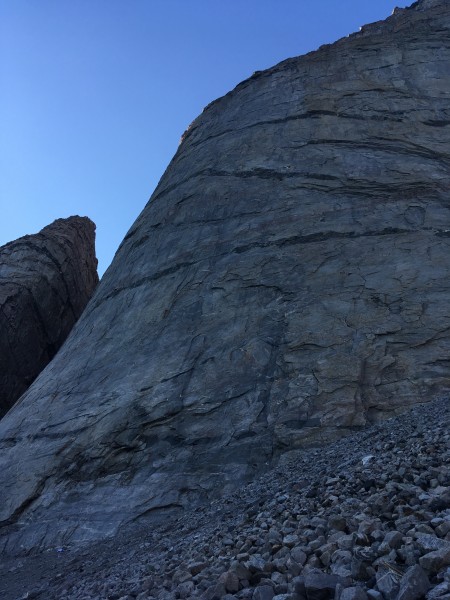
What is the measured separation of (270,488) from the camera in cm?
626

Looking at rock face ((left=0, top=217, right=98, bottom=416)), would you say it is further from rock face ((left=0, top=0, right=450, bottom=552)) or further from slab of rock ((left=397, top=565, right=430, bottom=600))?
slab of rock ((left=397, top=565, right=430, bottom=600))

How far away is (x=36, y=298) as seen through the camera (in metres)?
21.1

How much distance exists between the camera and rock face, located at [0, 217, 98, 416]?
1991 centimetres

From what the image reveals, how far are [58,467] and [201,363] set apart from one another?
2.81 meters

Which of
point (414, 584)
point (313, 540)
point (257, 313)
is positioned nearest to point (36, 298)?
point (257, 313)

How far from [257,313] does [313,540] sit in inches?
265

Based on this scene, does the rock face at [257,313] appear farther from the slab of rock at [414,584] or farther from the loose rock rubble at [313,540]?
the slab of rock at [414,584]

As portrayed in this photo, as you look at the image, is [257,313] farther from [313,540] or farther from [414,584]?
[414,584]

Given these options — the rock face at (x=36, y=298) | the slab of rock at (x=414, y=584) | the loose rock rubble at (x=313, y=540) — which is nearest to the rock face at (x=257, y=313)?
the loose rock rubble at (x=313, y=540)

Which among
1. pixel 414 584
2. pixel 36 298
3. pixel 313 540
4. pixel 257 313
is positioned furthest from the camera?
pixel 36 298

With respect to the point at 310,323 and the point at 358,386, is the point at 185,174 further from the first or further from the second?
the point at 358,386

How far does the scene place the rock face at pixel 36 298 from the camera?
1991 centimetres

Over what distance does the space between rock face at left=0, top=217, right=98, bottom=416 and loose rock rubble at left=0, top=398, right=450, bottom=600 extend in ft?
44.6

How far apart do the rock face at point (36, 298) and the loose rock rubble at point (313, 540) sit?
1359 cm
